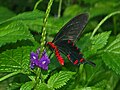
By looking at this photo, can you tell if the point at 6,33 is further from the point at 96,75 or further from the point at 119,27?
the point at 119,27

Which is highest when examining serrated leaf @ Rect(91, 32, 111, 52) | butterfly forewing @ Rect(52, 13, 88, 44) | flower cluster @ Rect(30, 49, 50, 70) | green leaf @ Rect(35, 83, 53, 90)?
butterfly forewing @ Rect(52, 13, 88, 44)

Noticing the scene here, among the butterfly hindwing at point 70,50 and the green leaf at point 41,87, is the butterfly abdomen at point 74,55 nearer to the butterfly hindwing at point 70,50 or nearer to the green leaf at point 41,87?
the butterfly hindwing at point 70,50

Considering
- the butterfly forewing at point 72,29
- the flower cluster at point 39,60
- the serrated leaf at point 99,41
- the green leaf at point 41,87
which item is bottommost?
the green leaf at point 41,87

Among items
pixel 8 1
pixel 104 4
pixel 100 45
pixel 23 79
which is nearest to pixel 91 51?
pixel 100 45

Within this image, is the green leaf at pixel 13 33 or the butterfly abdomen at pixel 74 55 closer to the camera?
the butterfly abdomen at pixel 74 55

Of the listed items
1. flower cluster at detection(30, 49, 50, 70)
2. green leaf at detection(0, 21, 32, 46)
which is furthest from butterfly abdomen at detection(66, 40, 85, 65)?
green leaf at detection(0, 21, 32, 46)

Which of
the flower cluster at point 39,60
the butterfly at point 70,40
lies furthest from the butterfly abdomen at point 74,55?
the flower cluster at point 39,60

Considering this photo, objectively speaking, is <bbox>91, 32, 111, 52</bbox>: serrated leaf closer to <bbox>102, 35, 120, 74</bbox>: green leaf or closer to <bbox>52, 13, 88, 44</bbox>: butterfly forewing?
<bbox>102, 35, 120, 74</bbox>: green leaf

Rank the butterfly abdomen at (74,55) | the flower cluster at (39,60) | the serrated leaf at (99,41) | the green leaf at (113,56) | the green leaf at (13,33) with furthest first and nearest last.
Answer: the serrated leaf at (99,41) → the green leaf at (113,56) → the green leaf at (13,33) → the butterfly abdomen at (74,55) → the flower cluster at (39,60)
